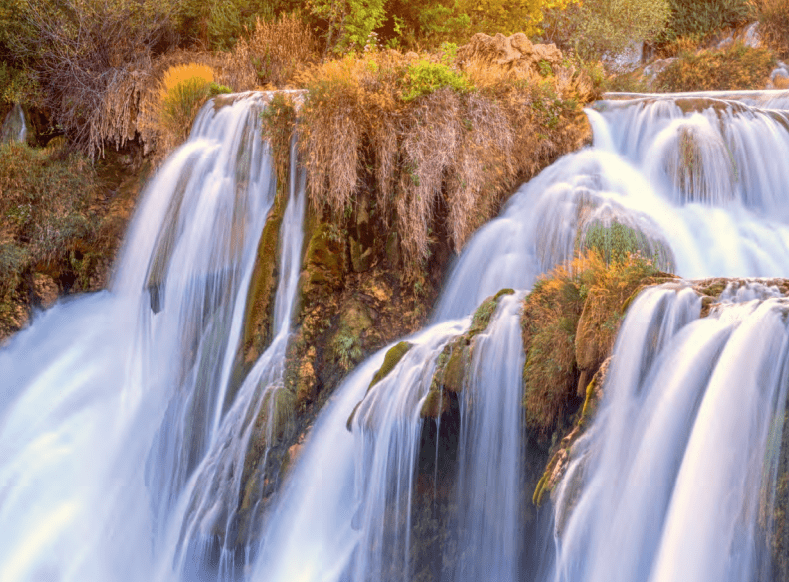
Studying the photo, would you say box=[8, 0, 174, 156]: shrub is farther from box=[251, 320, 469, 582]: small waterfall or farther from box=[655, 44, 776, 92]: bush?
box=[655, 44, 776, 92]: bush

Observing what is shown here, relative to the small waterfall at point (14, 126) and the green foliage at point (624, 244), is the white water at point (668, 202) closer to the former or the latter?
the green foliage at point (624, 244)

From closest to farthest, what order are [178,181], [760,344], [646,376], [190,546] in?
[760,344] < [646,376] < [190,546] < [178,181]

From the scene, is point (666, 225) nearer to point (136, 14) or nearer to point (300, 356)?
point (300, 356)

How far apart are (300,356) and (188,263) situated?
204cm

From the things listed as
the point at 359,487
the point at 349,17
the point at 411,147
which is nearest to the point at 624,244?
the point at 411,147

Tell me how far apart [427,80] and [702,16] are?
14.0 m

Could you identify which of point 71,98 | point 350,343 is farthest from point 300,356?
point 71,98

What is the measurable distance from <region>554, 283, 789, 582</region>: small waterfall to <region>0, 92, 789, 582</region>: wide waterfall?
0.04ft

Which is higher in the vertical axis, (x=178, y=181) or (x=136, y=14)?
(x=136, y=14)

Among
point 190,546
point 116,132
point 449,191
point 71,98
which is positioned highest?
point 71,98

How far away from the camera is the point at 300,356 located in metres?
6.57

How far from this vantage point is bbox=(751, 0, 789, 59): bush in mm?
14016

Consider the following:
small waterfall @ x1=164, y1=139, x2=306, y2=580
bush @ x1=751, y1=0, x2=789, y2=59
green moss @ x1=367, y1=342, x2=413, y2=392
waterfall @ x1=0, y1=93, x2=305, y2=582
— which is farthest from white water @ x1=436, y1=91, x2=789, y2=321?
bush @ x1=751, y1=0, x2=789, y2=59

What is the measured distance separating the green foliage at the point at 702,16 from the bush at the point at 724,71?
5.69m
